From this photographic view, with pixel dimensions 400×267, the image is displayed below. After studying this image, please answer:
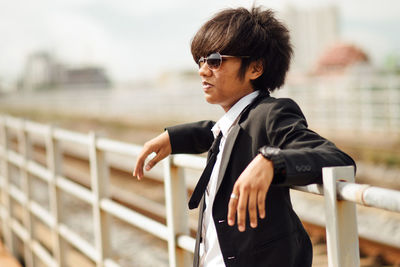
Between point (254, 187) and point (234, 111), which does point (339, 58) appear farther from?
point (254, 187)

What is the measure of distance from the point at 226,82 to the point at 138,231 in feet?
18.2

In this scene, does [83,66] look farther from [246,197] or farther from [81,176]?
[246,197]

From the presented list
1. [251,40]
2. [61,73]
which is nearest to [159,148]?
[251,40]

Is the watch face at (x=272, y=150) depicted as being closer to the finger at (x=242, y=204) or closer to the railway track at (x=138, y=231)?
the finger at (x=242, y=204)

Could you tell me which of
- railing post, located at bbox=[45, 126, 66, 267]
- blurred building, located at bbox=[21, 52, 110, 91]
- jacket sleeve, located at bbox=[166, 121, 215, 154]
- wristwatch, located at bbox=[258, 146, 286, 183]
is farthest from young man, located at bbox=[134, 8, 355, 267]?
blurred building, located at bbox=[21, 52, 110, 91]

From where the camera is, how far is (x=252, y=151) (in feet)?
5.00

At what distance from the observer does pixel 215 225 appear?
5.19 ft

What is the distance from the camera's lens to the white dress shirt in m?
1.63

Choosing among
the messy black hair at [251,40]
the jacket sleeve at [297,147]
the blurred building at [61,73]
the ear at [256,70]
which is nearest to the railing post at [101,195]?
the messy black hair at [251,40]

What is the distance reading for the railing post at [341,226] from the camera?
1373 millimetres

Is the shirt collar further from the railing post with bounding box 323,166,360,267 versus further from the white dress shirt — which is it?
the railing post with bounding box 323,166,360,267

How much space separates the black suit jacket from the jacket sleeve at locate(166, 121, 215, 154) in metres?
0.47

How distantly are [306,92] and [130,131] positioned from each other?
7565 millimetres

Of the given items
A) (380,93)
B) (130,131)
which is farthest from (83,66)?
(380,93)
